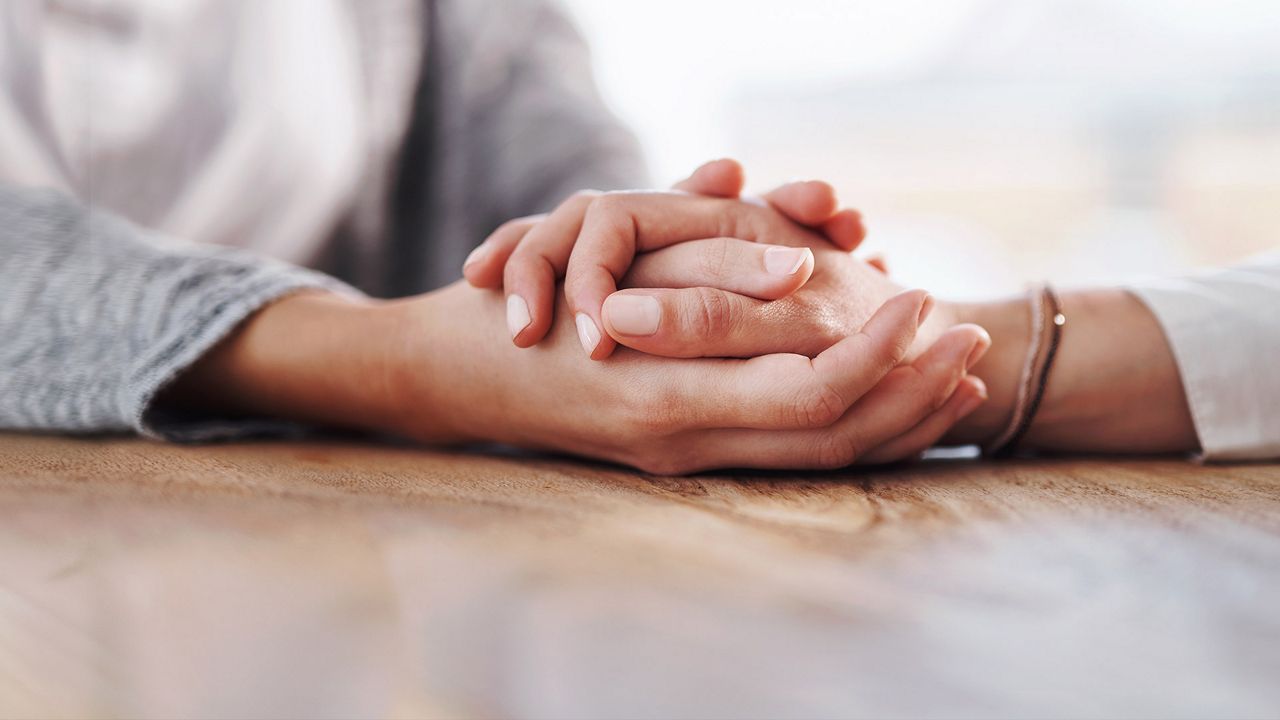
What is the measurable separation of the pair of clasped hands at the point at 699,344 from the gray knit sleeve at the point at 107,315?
121 millimetres

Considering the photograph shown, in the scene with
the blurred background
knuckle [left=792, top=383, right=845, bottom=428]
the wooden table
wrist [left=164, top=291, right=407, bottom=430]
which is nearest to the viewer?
the wooden table

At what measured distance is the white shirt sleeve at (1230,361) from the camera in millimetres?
449

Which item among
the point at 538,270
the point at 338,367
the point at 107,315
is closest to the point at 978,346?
the point at 538,270

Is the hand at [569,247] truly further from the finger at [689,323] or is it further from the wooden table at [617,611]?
the wooden table at [617,611]

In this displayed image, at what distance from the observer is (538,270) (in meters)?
0.42

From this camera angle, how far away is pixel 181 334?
0.46 meters

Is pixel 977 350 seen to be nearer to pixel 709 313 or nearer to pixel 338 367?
pixel 709 313

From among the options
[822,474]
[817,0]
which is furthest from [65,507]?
[817,0]

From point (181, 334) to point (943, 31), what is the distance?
229 centimetres

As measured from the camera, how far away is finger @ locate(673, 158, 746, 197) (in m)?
0.46

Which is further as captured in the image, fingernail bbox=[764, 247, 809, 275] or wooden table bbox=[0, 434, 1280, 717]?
fingernail bbox=[764, 247, 809, 275]

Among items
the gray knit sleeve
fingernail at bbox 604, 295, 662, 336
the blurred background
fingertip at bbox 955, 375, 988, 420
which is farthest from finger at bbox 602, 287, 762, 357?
Result: the blurred background

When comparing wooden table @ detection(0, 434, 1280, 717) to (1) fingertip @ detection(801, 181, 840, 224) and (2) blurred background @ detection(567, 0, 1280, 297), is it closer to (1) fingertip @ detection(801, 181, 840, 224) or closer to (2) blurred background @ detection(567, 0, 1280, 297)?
(1) fingertip @ detection(801, 181, 840, 224)

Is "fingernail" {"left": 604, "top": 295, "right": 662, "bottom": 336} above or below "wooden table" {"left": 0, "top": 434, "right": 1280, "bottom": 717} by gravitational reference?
above
